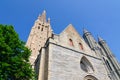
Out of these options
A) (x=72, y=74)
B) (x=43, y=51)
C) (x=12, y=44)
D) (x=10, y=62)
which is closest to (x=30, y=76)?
(x=10, y=62)

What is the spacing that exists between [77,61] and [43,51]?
278cm

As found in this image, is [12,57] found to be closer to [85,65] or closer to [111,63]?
[85,65]

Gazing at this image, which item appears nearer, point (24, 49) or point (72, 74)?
point (24, 49)

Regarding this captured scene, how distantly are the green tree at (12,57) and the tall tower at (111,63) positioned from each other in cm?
2036

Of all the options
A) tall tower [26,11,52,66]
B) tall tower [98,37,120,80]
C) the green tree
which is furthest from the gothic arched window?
tall tower [98,37,120,80]

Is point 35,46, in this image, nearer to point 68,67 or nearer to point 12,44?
point 68,67

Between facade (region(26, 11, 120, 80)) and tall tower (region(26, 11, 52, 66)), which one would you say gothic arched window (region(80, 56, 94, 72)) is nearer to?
facade (region(26, 11, 120, 80))

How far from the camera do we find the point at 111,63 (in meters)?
31.9

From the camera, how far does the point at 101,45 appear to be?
36.8 meters

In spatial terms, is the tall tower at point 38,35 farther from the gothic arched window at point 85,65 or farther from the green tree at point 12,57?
the green tree at point 12,57

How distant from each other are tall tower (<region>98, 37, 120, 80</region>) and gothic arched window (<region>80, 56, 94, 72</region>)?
1315 cm

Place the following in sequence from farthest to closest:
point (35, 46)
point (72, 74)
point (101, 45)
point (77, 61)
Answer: point (101, 45), point (35, 46), point (77, 61), point (72, 74)

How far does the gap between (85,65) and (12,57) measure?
7.69m

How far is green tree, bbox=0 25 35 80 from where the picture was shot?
8727 mm
